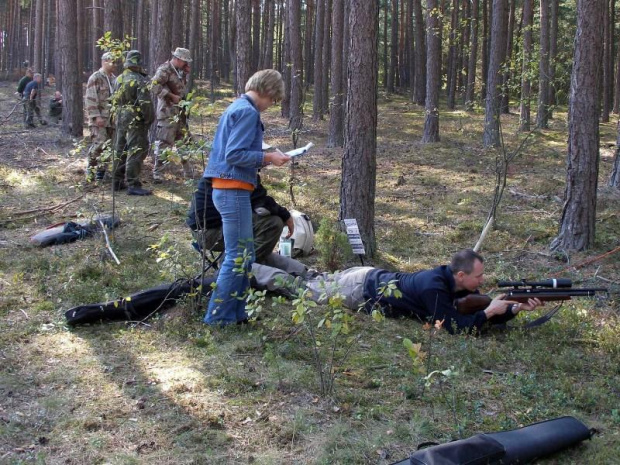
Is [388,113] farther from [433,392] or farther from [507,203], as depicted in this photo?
[433,392]

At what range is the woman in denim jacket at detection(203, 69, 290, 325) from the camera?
199 inches

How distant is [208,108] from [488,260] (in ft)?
15.4

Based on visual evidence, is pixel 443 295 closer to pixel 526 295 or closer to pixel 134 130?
pixel 526 295

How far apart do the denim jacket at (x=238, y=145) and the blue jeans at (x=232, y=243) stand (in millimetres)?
156

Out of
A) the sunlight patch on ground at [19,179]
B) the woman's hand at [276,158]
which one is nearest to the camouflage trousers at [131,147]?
the sunlight patch on ground at [19,179]

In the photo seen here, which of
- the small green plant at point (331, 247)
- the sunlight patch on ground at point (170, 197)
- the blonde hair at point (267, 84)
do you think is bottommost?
the small green plant at point (331, 247)

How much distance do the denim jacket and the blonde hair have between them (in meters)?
0.11

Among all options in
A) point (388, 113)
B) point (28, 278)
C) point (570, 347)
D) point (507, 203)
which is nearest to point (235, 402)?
point (570, 347)

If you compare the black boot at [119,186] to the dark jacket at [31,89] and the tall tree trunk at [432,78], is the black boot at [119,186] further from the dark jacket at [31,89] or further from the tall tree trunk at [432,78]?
the dark jacket at [31,89]

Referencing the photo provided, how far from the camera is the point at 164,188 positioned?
11.5m

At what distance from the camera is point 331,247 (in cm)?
754

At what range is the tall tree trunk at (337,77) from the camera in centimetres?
1717

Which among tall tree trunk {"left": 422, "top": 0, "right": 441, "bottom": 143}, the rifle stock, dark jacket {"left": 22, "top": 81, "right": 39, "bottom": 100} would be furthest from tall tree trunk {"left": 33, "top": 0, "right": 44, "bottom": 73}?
the rifle stock

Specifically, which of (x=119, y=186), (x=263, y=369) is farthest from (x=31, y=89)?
(x=263, y=369)
